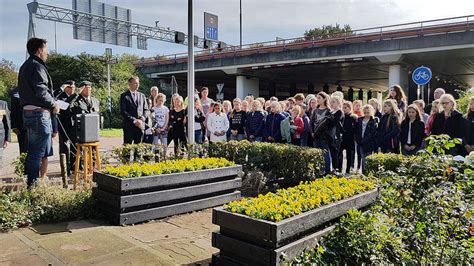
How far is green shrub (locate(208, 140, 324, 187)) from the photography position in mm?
6734

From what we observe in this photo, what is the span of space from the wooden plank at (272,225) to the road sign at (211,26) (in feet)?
68.4

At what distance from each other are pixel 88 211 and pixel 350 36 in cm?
2391

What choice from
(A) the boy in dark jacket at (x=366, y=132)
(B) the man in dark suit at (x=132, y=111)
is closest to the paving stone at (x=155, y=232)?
(B) the man in dark suit at (x=132, y=111)

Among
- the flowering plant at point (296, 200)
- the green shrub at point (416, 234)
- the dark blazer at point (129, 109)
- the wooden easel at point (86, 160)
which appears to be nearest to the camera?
the green shrub at point (416, 234)

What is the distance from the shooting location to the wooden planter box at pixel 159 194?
183 inches

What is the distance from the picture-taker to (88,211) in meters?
4.94

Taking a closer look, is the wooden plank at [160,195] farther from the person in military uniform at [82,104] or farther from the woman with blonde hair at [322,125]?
the woman with blonde hair at [322,125]

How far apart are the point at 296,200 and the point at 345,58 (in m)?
23.9

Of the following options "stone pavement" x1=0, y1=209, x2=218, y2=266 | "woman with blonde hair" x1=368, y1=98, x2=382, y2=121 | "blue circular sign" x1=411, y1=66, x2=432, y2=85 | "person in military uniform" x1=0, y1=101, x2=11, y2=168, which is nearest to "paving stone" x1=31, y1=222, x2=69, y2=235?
"stone pavement" x1=0, y1=209, x2=218, y2=266

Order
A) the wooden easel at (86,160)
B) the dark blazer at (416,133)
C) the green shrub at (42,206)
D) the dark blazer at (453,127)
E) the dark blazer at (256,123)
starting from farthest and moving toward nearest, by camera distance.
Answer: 1. the dark blazer at (256,123)
2. the dark blazer at (416,133)
3. the dark blazer at (453,127)
4. the wooden easel at (86,160)
5. the green shrub at (42,206)

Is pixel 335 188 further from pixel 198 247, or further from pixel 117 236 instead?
pixel 117 236

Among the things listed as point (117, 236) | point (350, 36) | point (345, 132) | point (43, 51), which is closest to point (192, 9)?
point (43, 51)

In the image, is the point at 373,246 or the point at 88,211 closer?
the point at 373,246

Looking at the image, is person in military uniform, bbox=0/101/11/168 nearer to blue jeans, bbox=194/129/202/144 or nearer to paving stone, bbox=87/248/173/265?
paving stone, bbox=87/248/173/265
